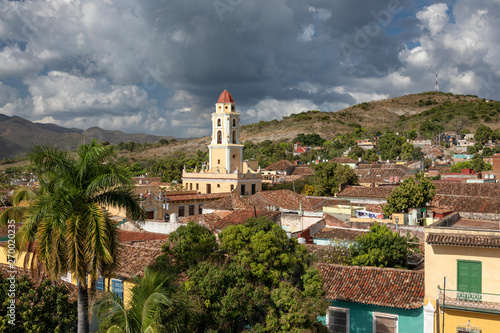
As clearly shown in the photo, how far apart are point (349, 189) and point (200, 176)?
54.3ft

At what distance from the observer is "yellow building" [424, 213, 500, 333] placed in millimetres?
13547

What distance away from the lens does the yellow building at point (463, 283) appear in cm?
1355

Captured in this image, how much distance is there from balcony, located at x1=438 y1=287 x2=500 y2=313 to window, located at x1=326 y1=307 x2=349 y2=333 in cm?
288

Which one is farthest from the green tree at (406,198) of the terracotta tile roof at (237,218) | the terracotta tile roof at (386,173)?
the terracotta tile roof at (386,173)

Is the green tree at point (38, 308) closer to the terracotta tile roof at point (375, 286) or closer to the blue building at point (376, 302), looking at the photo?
the blue building at point (376, 302)

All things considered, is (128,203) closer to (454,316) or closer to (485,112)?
(454,316)

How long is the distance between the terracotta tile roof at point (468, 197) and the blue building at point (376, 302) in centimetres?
1770

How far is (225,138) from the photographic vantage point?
49.8 metres

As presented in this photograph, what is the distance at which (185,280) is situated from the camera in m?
11.4

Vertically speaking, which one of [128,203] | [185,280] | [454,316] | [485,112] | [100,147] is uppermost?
[485,112]

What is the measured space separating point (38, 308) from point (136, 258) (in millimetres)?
4527

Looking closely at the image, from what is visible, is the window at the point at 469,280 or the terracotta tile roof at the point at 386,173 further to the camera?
the terracotta tile roof at the point at 386,173

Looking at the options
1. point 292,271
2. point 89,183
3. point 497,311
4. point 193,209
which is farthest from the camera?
point 193,209

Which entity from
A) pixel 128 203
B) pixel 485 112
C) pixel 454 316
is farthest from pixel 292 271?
pixel 485 112
